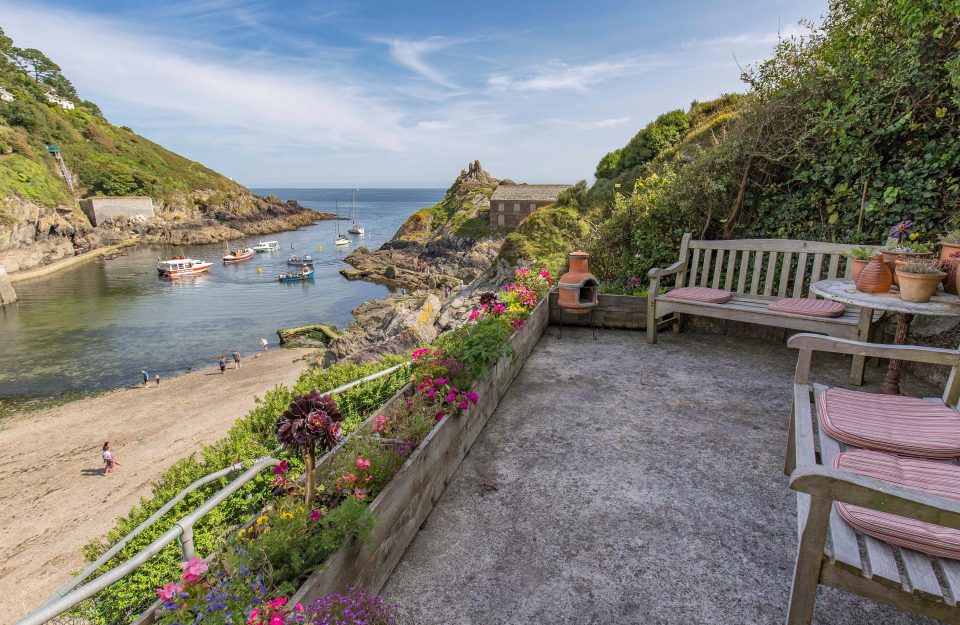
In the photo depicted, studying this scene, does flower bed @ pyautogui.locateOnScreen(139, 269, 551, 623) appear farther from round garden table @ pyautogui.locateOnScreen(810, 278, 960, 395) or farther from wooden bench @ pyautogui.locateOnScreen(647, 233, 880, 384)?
round garden table @ pyautogui.locateOnScreen(810, 278, 960, 395)

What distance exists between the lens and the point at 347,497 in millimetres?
2289

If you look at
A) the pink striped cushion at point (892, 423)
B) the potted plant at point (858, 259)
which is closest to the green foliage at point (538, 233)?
the potted plant at point (858, 259)

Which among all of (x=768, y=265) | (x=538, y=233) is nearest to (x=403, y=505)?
(x=768, y=265)

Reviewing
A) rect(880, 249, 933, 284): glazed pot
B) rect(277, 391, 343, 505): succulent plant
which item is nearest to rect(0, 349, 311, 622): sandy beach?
rect(277, 391, 343, 505): succulent plant

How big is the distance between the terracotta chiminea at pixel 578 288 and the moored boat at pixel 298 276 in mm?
41867

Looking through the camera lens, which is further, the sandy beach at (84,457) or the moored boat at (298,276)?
the moored boat at (298,276)

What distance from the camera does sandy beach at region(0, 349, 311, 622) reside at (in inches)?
331

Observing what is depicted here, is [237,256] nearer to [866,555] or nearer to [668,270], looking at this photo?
[668,270]

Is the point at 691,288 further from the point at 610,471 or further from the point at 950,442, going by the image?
the point at 950,442

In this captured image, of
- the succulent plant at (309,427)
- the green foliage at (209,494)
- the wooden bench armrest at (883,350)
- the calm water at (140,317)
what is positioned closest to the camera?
the succulent plant at (309,427)

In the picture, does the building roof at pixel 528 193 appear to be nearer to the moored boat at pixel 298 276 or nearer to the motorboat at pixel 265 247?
the moored boat at pixel 298 276

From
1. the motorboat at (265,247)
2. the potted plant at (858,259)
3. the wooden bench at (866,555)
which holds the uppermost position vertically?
the potted plant at (858,259)

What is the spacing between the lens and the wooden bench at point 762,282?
15.0 feet

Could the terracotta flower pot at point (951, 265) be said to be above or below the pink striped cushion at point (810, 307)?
above
